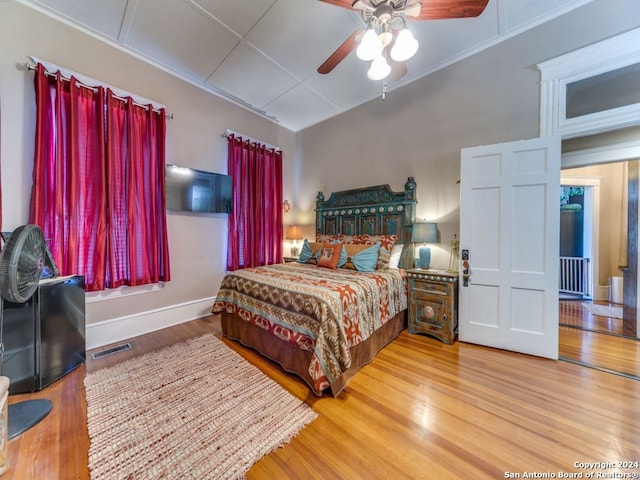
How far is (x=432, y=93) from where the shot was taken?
316 centimetres

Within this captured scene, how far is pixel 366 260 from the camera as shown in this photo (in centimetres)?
295

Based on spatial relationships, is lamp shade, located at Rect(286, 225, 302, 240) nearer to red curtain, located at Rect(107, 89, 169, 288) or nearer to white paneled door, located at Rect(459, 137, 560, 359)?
red curtain, located at Rect(107, 89, 169, 288)

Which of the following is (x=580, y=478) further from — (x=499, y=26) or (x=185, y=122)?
(x=185, y=122)

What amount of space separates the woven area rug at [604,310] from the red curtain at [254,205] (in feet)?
16.3

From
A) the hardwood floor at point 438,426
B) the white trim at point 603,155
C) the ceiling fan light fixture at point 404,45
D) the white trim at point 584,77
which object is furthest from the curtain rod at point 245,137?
the white trim at point 603,155

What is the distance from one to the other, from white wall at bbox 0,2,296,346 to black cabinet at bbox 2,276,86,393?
20.8 inches

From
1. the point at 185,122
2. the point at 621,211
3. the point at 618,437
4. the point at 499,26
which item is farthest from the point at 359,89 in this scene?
the point at 621,211

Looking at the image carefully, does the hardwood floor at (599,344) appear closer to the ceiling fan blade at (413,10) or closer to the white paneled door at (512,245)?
the white paneled door at (512,245)

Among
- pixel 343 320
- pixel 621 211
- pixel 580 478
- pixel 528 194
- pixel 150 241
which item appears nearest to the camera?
pixel 580 478

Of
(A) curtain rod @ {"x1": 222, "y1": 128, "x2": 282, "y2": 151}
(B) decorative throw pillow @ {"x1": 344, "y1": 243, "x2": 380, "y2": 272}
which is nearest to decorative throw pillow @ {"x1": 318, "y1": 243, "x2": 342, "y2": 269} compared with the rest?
(B) decorative throw pillow @ {"x1": 344, "y1": 243, "x2": 380, "y2": 272}

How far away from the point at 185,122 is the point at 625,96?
477 cm

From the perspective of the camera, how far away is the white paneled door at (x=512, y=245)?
2236 mm

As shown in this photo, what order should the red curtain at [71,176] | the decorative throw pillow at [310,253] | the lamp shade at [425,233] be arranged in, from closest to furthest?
the red curtain at [71,176] → the lamp shade at [425,233] → the decorative throw pillow at [310,253]

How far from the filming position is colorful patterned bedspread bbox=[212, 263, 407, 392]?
1.76m
